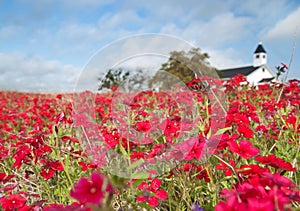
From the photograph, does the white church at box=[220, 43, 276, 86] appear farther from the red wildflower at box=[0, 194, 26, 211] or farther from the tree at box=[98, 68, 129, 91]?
the red wildflower at box=[0, 194, 26, 211]

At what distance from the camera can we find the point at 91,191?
0.64 metres

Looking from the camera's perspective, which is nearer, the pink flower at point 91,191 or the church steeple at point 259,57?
the pink flower at point 91,191

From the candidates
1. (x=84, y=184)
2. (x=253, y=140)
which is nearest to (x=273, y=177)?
(x=84, y=184)

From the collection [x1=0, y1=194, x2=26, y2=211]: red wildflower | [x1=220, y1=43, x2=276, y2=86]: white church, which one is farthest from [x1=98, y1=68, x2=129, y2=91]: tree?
[x1=220, y1=43, x2=276, y2=86]: white church

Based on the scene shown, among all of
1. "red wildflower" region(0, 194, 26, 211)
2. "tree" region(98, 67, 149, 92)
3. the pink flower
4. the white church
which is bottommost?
"red wildflower" region(0, 194, 26, 211)

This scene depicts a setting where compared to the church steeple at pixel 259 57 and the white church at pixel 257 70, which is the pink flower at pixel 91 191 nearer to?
the white church at pixel 257 70

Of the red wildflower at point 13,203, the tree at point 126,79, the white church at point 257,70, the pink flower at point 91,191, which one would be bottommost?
the red wildflower at point 13,203

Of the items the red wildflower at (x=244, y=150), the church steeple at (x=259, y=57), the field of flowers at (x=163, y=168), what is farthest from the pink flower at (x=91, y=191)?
the church steeple at (x=259, y=57)

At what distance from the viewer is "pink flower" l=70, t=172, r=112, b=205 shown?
619mm

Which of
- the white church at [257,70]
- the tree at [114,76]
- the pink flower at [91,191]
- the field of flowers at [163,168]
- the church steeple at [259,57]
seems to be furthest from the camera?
the church steeple at [259,57]

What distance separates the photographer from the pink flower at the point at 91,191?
0.62 meters

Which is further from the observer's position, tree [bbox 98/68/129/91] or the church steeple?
the church steeple

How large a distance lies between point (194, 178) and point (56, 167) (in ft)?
2.74

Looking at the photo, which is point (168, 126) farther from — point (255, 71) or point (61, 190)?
point (255, 71)
